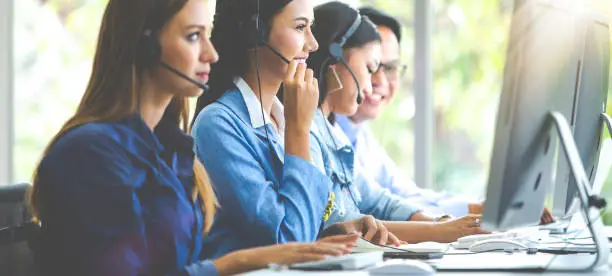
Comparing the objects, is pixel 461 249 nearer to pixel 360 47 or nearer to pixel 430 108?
pixel 360 47

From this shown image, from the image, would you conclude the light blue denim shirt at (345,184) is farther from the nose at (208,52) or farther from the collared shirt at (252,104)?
the nose at (208,52)

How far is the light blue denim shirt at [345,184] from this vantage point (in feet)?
7.55

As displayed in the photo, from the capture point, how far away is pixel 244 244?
188 cm

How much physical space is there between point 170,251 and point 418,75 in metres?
2.66

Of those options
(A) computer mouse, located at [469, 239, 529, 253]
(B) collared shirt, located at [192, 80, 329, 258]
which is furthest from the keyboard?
(B) collared shirt, located at [192, 80, 329, 258]

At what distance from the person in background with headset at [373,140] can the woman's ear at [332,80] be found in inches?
14.1

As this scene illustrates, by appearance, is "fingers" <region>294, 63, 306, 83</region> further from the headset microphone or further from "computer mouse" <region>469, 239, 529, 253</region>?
"computer mouse" <region>469, 239, 529, 253</region>

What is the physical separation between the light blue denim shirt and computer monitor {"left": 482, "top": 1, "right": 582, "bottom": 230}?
2.20 ft

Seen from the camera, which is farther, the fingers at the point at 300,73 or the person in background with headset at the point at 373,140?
the person in background with headset at the point at 373,140

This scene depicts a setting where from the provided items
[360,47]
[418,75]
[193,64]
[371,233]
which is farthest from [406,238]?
[418,75]

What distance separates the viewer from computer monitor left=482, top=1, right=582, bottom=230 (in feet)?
4.56

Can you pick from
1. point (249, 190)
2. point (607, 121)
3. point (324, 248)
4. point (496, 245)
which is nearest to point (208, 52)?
point (249, 190)

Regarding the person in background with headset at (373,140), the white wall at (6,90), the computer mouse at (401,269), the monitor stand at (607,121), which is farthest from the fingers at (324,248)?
the white wall at (6,90)

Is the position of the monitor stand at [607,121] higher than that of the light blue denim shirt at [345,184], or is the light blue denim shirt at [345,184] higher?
the monitor stand at [607,121]
